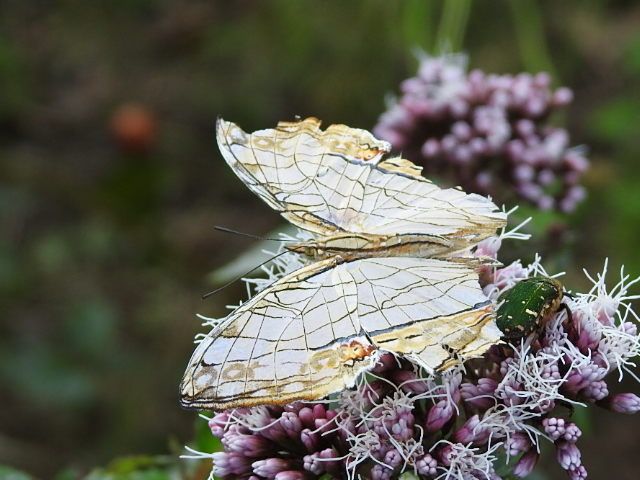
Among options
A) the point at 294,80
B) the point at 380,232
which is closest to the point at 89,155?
the point at 294,80

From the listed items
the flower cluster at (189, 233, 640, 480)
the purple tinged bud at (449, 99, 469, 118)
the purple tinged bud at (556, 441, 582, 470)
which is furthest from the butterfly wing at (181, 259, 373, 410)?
the purple tinged bud at (449, 99, 469, 118)

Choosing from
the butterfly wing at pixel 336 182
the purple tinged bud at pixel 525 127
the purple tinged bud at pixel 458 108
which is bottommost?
the butterfly wing at pixel 336 182

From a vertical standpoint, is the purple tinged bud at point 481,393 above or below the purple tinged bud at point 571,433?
above

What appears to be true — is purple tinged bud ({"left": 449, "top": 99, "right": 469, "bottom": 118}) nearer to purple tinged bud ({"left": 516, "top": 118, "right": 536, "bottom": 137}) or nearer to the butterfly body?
purple tinged bud ({"left": 516, "top": 118, "right": 536, "bottom": 137})

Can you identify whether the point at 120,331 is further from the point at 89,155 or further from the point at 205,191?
the point at 89,155

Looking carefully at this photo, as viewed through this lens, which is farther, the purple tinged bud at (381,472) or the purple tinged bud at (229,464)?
the purple tinged bud at (229,464)

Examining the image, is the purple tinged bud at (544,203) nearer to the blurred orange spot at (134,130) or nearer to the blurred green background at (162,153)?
the blurred green background at (162,153)

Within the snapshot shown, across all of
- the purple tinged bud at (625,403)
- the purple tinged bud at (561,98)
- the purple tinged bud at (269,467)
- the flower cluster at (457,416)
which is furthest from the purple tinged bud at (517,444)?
the purple tinged bud at (561,98)

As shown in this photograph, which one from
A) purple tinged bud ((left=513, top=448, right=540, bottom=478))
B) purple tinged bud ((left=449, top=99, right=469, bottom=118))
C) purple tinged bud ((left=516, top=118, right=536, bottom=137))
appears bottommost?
purple tinged bud ((left=513, top=448, right=540, bottom=478))
